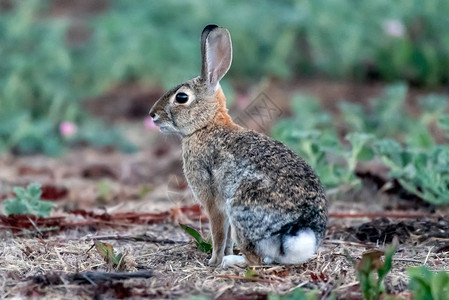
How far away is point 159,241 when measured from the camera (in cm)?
521

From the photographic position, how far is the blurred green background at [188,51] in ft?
31.2

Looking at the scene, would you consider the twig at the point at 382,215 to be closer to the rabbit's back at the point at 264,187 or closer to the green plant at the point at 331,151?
the green plant at the point at 331,151

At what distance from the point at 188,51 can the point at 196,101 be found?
595 cm

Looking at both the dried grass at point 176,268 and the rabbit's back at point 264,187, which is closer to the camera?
the dried grass at point 176,268

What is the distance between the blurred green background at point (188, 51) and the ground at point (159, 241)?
5.37 feet

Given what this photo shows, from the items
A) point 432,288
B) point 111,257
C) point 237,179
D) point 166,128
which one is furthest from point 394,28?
point 432,288

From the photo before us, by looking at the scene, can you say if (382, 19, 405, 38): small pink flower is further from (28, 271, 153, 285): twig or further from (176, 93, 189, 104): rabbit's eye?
(28, 271, 153, 285): twig

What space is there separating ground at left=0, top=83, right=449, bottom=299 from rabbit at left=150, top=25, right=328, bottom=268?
187 millimetres

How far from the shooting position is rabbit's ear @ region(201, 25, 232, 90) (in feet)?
16.2

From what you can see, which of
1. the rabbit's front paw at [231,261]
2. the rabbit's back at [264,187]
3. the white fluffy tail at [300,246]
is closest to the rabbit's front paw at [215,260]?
the rabbit's front paw at [231,261]

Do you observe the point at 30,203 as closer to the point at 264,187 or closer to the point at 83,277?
the point at 83,277

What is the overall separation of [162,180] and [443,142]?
3.28m

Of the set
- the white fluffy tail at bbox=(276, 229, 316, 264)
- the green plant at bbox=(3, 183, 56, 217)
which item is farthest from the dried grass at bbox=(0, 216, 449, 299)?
the green plant at bbox=(3, 183, 56, 217)

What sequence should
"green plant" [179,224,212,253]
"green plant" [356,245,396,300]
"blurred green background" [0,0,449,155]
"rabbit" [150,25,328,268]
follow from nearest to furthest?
"green plant" [356,245,396,300], "rabbit" [150,25,328,268], "green plant" [179,224,212,253], "blurred green background" [0,0,449,155]
